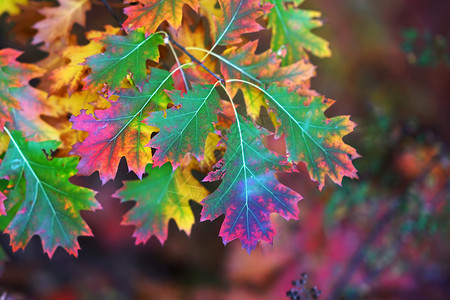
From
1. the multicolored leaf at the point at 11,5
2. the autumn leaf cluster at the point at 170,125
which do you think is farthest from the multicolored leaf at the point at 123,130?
the multicolored leaf at the point at 11,5

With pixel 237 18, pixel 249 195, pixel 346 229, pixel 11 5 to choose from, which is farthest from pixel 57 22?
pixel 346 229

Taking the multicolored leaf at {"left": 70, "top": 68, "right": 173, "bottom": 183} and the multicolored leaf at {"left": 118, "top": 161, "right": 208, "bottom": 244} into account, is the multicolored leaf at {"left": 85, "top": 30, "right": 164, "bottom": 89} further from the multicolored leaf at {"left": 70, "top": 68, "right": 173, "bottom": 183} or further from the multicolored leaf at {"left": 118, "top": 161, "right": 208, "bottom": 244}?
the multicolored leaf at {"left": 118, "top": 161, "right": 208, "bottom": 244}

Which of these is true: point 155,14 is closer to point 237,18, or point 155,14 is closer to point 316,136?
point 237,18

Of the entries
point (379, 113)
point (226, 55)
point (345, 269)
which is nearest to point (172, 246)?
point (345, 269)

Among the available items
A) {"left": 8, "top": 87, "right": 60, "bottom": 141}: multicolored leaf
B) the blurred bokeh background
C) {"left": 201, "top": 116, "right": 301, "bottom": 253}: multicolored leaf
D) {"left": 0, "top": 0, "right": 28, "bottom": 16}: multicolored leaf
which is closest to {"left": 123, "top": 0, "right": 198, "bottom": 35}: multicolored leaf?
{"left": 201, "top": 116, "right": 301, "bottom": 253}: multicolored leaf

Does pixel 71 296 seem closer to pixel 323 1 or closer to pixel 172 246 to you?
pixel 172 246

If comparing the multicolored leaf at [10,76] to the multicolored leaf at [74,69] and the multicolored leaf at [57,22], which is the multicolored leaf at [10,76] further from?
the multicolored leaf at [57,22]
